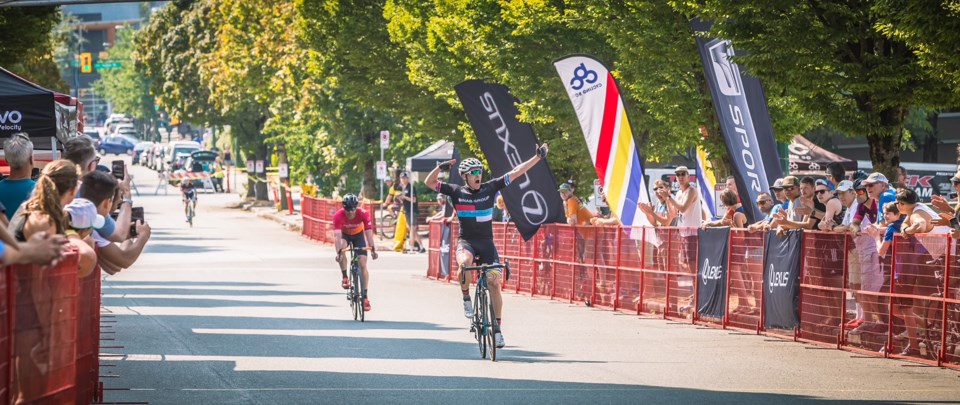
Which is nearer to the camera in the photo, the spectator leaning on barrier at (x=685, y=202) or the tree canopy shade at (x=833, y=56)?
the tree canopy shade at (x=833, y=56)

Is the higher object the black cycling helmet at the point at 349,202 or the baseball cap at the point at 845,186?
the baseball cap at the point at 845,186

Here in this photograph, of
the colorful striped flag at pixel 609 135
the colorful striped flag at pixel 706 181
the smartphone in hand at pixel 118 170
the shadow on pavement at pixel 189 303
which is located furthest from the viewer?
the colorful striped flag at pixel 706 181

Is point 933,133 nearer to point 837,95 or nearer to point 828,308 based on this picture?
point 837,95

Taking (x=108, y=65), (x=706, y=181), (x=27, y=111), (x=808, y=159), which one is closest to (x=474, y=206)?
(x=27, y=111)

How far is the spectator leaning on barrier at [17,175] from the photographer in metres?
11.5

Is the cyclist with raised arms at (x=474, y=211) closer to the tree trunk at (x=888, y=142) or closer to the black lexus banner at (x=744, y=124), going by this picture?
the black lexus banner at (x=744, y=124)

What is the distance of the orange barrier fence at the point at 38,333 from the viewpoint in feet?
23.7

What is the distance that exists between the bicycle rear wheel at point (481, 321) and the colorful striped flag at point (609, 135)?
738cm

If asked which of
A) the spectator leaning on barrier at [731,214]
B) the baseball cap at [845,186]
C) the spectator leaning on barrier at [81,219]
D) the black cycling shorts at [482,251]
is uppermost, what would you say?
the baseball cap at [845,186]

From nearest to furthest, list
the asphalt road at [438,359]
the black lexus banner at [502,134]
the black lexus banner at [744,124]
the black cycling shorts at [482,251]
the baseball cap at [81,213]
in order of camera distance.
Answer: the baseball cap at [81,213] < the asphalt road at [438,359] < the black cycling shorts at [482,251] < the black lexus banner at [744,124] < the black lexus banner at [502,134]

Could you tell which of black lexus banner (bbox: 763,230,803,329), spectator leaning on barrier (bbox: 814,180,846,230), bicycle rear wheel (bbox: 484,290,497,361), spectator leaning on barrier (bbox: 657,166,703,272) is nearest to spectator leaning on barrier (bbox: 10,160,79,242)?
bicycle rear wheel (bbox: 484,290,497,361)

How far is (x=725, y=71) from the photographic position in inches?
784

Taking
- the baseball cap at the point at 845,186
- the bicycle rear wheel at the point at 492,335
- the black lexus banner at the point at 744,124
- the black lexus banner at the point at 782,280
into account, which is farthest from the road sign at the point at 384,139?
the bicycle rear wheel at the point at 492,335

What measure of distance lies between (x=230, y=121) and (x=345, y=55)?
63.9 feet
